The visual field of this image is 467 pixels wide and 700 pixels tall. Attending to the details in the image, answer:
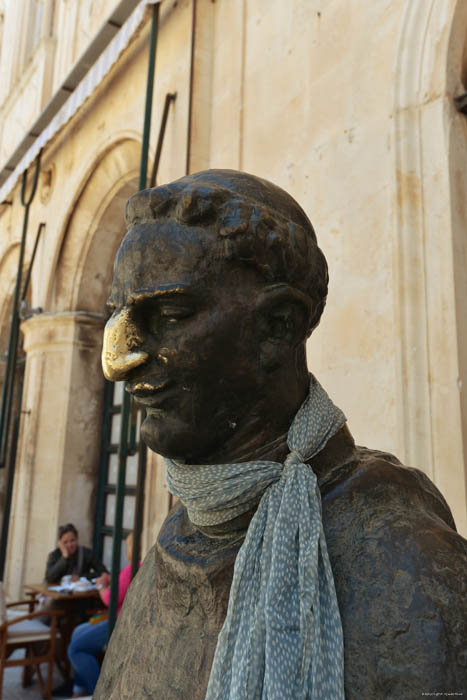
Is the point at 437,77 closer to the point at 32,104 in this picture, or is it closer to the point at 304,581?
the point at 304,581

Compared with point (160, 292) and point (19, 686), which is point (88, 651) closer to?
point (19, 686)

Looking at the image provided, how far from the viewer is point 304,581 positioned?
83 cm

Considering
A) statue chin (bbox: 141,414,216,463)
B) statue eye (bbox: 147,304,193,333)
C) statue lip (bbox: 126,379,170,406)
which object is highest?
statue eye (bbox: 147,304,193,333)

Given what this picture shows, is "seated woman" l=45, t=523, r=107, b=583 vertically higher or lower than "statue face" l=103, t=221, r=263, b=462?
lower

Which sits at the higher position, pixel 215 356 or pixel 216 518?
pixel 215 356

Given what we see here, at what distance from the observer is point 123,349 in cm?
94

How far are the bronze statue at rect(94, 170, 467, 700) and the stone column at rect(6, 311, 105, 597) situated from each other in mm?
5846

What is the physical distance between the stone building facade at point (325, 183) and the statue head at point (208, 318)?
5.56ft

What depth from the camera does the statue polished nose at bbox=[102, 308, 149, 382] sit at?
36.6 inches

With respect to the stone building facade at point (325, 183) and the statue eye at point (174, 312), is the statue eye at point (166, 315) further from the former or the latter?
the stone building facade at point (325, 183)

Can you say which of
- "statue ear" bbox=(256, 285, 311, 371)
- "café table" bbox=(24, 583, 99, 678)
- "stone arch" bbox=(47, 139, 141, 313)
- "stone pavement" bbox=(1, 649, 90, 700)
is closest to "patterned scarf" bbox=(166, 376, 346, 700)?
"statue ear" bbox=(256, 285, 311, 371)

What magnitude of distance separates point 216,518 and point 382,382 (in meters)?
1.93

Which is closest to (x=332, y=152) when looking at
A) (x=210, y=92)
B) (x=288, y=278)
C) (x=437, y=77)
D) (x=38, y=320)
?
(x=437, y=77)

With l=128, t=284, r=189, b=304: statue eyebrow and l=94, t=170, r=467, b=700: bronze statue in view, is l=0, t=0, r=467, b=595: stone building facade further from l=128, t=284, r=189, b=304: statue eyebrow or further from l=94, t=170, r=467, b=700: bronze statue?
l=128, t=284, r=189, b=304: statue eyebrow
